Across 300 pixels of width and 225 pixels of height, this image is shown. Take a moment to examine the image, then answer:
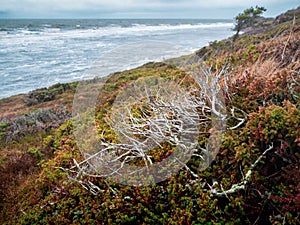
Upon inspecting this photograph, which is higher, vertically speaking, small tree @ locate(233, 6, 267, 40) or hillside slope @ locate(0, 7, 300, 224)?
small tree @ locate(233, 6, 267, 40)

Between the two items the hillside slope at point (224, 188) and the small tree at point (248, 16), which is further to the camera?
the small tree at point (248, 16)

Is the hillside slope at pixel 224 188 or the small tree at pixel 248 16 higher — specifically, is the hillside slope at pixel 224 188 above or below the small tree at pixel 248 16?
below

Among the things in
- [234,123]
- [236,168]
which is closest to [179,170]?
[236,168]

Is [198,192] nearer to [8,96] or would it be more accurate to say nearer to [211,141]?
[211,141]

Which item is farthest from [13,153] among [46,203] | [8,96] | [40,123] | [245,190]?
[8,96]

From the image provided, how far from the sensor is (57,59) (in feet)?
79.8

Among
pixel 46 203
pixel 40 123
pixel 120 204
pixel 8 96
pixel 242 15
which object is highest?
pixel 242 15

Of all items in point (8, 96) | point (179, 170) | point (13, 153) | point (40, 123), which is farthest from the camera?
point (8, 96)

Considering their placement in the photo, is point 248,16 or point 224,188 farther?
point 248,16

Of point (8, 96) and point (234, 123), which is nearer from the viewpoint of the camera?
point (234, 123)

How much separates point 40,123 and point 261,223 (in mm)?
7038

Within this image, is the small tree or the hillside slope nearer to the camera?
the hillside slope

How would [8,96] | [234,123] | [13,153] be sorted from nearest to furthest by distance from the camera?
[234,123] < [13,153] < [8,96]

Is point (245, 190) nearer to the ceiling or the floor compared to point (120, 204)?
nearer to the ceiling
